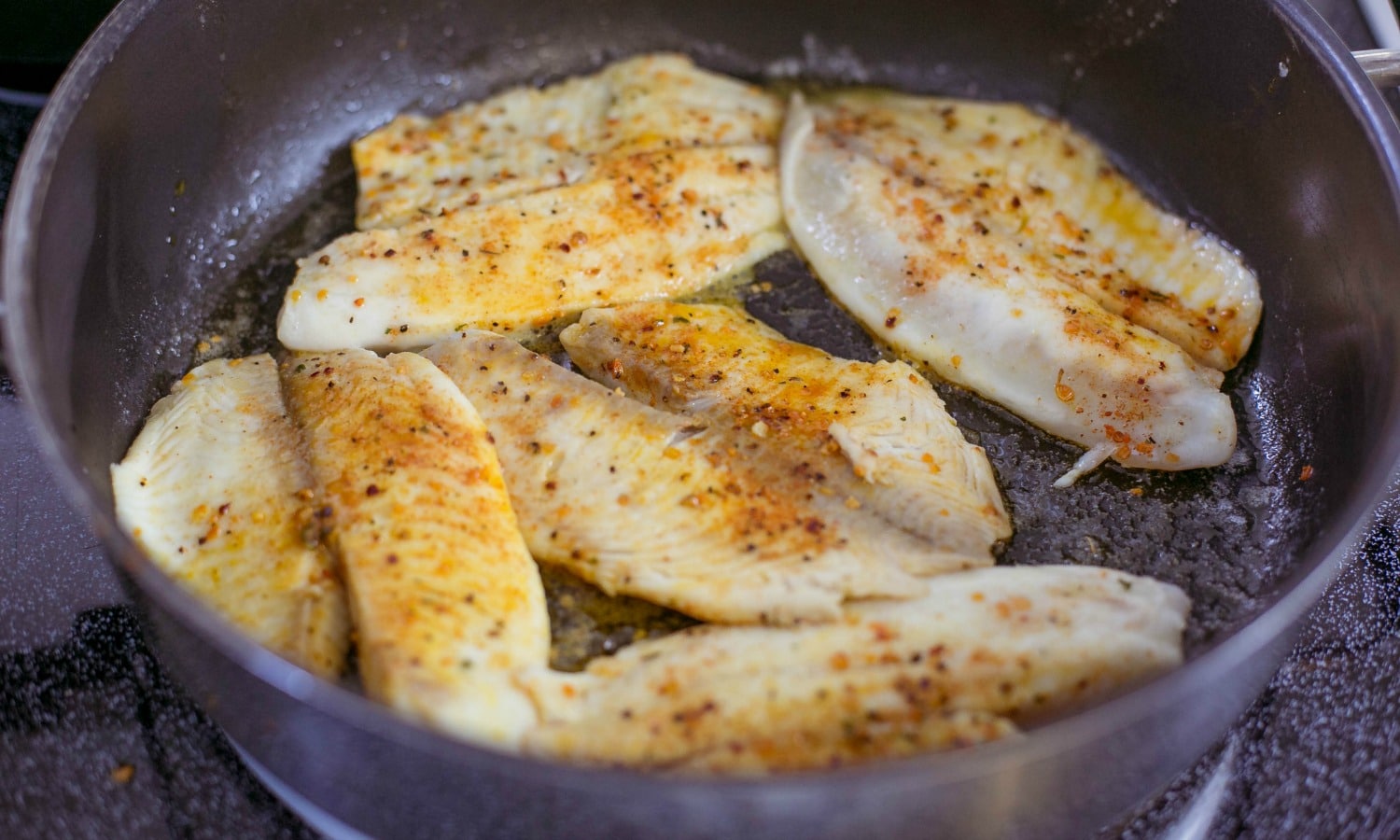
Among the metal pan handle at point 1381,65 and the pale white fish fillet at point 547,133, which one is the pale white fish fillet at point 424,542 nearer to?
the pale white fish fillet at point 547,133

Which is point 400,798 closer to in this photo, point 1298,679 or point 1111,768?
point 1111,768

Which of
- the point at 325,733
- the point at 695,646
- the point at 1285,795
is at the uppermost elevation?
the point at 325,733

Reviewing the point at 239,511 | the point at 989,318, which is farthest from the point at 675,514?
the point at 989,318

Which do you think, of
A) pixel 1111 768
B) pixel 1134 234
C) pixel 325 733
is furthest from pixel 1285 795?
pixel 325 733

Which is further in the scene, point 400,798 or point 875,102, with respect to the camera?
point 875,102

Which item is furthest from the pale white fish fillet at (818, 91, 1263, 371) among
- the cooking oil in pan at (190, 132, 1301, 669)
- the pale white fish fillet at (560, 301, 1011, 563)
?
the pale white fish fillet at (560, 301, 1011, 563)

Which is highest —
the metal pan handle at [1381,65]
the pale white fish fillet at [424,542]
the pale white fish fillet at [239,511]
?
the metal pan handle at [1381,65]

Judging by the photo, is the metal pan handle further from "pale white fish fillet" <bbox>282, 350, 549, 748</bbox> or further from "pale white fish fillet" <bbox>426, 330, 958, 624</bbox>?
"pale white fish fillet" <bbox>282, 350, 549, 748</bbox>

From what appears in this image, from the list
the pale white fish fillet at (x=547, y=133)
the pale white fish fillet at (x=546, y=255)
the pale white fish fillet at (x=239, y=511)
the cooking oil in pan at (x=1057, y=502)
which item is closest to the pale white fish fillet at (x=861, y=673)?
the cooking oil in pan at (x=1057, y=502)
